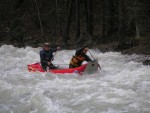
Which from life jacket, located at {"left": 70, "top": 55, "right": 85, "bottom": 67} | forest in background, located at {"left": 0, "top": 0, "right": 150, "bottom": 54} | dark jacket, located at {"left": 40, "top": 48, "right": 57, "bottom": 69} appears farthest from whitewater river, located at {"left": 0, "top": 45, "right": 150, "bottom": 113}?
forest in background, located at {"left": 0, "top": 0, "right": 150, "bottom": 54}

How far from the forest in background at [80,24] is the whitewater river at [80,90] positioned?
3.98 meters

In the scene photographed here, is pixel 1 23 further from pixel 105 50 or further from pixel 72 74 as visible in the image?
pixel 72 74

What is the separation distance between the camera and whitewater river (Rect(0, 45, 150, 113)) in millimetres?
9336

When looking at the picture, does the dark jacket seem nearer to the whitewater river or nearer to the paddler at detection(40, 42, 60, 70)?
the paddler at detection(40, 42, 60, 70)

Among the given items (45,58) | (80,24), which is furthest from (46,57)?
(80,24)

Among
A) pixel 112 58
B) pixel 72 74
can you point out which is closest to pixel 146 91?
pixel 72 74

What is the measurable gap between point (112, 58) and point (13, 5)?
16420 mm

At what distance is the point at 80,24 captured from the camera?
30.4 meters

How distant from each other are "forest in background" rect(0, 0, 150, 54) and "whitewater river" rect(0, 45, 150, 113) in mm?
3980

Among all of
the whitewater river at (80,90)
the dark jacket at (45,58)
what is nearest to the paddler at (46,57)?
the dark jacket at (45,58)

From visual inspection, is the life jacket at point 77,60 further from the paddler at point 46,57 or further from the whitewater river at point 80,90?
the paddler at point 46,57

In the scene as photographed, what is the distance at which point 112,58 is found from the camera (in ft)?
57.6

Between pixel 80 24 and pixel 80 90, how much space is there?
1978cm

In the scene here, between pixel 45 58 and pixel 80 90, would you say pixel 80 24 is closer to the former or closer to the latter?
pixel 45 58
